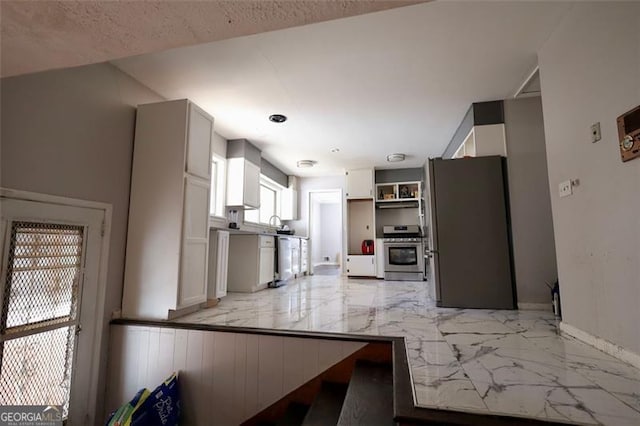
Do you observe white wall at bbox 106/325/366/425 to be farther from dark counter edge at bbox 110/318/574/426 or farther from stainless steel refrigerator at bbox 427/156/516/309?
stainless steel refrigerator at bbox 427/156/516/309

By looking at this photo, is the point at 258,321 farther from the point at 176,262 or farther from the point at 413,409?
the point at 413,409

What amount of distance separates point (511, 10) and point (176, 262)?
3.28m

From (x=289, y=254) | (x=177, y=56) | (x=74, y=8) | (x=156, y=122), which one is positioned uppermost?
(x=177, y=56)

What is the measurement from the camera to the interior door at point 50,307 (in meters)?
1.72

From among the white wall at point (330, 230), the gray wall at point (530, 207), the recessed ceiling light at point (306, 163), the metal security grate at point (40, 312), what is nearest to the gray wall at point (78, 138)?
the metal security grate at point (40, 312)

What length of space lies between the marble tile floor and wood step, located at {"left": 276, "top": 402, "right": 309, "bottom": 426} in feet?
1.75

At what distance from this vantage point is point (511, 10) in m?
1.95

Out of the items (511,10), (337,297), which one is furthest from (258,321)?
(511,10)

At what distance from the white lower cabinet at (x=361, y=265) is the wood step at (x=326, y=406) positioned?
13.0ft

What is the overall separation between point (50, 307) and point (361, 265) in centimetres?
482

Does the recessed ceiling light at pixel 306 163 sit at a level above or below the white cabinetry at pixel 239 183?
above

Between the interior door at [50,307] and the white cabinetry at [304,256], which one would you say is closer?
the interior door at [50,307]

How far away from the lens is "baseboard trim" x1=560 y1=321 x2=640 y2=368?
1495mm

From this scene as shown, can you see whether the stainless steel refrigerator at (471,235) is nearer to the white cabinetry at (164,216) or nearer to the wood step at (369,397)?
the wood step at (369,397)
